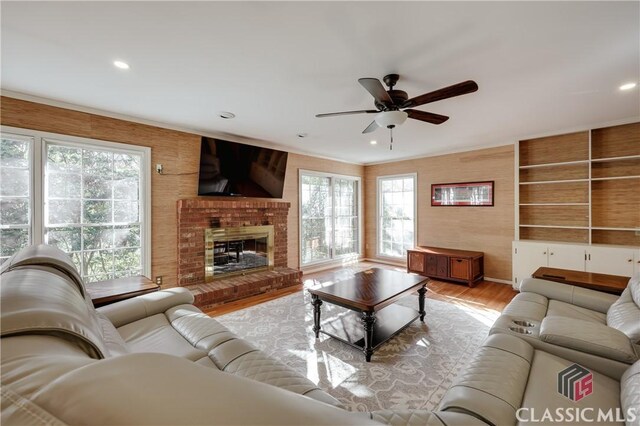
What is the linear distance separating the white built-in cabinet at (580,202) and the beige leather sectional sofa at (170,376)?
3117 millimetres

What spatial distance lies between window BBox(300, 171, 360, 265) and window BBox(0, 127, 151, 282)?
2.80 metres

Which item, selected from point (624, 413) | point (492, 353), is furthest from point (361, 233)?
point (624, 413)

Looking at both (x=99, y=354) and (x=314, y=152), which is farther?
(x=314, y=152)

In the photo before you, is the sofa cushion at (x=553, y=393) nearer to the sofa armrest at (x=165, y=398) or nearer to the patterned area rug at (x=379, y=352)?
the patterned area rug at (x=379, y=352)

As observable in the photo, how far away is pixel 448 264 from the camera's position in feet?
15.4

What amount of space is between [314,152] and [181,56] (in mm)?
3474

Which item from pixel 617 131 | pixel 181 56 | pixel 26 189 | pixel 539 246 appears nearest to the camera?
pixel 181 56

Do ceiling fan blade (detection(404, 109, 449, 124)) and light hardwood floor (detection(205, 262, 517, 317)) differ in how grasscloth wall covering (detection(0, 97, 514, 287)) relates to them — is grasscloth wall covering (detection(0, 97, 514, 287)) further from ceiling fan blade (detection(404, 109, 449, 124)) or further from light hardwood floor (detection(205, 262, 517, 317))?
ceiling fan blade (detection(404, 109, 449, 124))

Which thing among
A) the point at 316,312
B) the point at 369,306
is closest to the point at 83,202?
the point at 316,312

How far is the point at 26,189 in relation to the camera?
9.20 feet

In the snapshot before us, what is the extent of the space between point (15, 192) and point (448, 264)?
5.85 meters

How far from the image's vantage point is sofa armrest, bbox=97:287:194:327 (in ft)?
6.44

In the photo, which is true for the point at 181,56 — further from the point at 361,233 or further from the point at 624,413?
the point at 361,233

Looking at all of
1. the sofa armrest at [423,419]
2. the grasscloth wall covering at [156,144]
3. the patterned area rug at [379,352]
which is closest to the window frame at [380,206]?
the patterned area rug at [379,352]
